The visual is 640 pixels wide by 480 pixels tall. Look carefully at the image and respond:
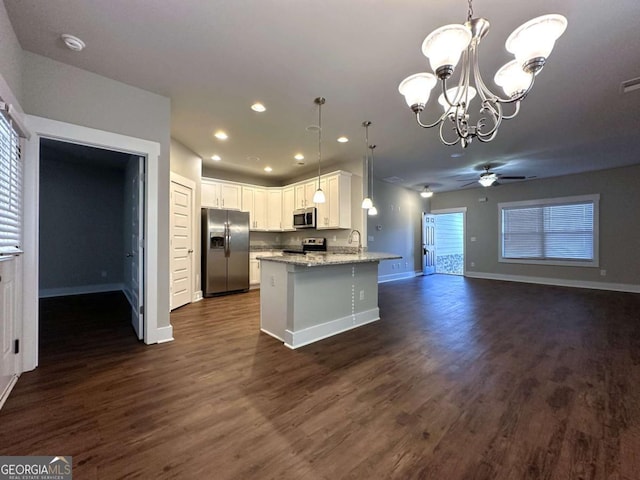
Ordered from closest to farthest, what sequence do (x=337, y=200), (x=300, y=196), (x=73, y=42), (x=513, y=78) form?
(x=513, y=78) < (x=73, y=42) < (x=337, y=200) < (x=300, y=196)

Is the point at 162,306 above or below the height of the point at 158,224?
below

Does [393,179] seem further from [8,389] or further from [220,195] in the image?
[8,389]

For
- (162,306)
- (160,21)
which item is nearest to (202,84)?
(160,21)

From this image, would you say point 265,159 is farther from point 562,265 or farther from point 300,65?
point 562,265

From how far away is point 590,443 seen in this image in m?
1.55

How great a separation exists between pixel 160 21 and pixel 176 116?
5.48 ft

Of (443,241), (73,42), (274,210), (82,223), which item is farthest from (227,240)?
(443,241)

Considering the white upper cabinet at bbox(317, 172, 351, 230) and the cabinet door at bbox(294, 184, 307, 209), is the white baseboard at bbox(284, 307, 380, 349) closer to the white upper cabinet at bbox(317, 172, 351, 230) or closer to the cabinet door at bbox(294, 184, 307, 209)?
the white upper cabinet at bbox(317, 172, 351, 230)

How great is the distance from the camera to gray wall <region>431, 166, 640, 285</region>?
5.94 metres

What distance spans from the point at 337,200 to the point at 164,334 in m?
3.53

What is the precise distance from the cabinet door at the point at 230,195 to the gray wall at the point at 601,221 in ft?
22.2

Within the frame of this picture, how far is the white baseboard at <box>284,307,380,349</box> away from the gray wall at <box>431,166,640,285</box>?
5841 mm

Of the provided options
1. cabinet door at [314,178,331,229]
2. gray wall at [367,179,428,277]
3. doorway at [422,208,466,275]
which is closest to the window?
doorway at [422,208,466,275]

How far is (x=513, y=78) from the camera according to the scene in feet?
5.95
